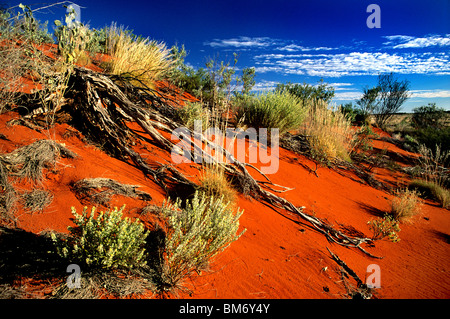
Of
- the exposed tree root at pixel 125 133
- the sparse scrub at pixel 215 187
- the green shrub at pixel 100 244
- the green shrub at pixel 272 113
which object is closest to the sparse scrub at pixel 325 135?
the green shrub at pixel 272 113

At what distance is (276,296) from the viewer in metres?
1.99

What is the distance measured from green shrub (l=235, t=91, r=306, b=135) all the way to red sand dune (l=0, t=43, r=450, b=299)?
2509 millimetres

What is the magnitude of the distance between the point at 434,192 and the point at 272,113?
4640 mm

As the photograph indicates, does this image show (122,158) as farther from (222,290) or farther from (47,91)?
(222,290)

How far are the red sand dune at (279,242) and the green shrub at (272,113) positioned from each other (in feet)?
8.23

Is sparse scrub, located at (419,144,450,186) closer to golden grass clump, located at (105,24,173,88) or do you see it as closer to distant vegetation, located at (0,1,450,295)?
distant vegetation, located at (0,1,450,295)

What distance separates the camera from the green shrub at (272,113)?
641 centimetres

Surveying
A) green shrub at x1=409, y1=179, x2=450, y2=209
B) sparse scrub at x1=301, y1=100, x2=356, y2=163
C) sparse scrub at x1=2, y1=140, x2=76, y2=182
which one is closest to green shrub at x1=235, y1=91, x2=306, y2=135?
sparse scrub at x1=301, y1=100, x2=356, y2=163

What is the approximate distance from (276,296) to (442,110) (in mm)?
23144

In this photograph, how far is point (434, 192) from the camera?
5.91 metres

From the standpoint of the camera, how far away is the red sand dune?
206cm

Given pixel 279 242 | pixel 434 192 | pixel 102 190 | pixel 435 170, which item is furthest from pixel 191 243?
pixel 435 170

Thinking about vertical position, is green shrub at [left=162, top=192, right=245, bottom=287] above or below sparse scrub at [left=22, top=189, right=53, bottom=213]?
below

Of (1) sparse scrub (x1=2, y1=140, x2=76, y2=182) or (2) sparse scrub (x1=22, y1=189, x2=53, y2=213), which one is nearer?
(2) sparse scrub (x1=22, y1=189, x2=53, y2=213)
